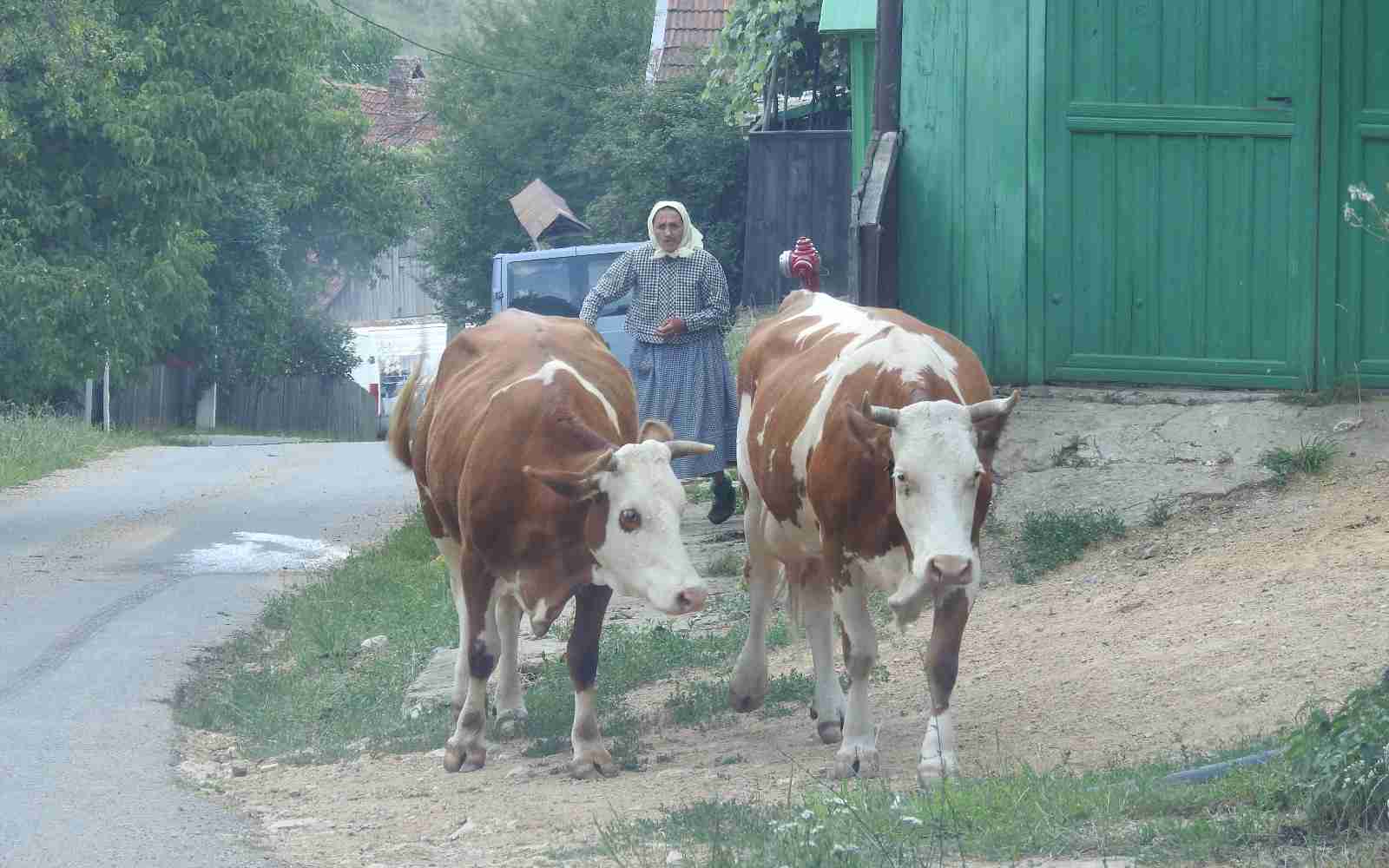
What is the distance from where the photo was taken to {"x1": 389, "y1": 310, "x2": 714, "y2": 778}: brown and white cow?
6.38 m

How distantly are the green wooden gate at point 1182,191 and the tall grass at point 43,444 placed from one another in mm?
11573

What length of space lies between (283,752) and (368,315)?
58348 mm

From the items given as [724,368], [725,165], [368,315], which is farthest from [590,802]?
[368,315]

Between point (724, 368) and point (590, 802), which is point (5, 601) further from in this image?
point (590, 802)

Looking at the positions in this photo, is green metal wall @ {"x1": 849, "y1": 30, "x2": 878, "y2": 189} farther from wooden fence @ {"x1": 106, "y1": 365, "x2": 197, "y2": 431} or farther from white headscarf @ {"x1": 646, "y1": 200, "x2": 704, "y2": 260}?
wooden fence @ {"x1": 106, "y1": 365, "x2": 197, "y2": 431}

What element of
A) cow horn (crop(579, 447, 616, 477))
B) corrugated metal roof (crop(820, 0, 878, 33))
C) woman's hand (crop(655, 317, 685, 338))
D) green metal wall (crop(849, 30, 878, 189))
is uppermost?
corrugated metal roof (crop(820, 0, 878, 33))

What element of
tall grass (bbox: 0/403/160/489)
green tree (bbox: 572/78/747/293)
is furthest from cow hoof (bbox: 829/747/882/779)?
green tree (bbox: 572/78/747/293)

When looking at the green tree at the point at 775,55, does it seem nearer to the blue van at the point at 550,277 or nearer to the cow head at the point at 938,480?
the blue van at the point at 550,277

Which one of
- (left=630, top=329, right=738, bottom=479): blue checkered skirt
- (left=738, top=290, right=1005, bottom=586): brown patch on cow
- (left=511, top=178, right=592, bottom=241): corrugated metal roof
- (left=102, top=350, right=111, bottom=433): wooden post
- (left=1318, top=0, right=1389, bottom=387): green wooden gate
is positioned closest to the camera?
(left=738, top=290, right=1005, bottom=586): brown patch on cow

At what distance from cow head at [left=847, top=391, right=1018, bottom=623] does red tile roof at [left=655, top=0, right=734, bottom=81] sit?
22.5 meters

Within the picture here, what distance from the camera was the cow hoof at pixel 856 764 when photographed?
20.2 ft

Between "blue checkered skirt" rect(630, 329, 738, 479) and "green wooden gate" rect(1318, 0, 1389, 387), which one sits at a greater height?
"green wooden gate" rect(1318, 0, 1389, 387)

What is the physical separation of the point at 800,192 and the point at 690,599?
523 inches

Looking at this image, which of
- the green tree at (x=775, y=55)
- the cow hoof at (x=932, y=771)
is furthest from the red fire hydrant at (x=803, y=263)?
the green tree at (x=775, y=55)
